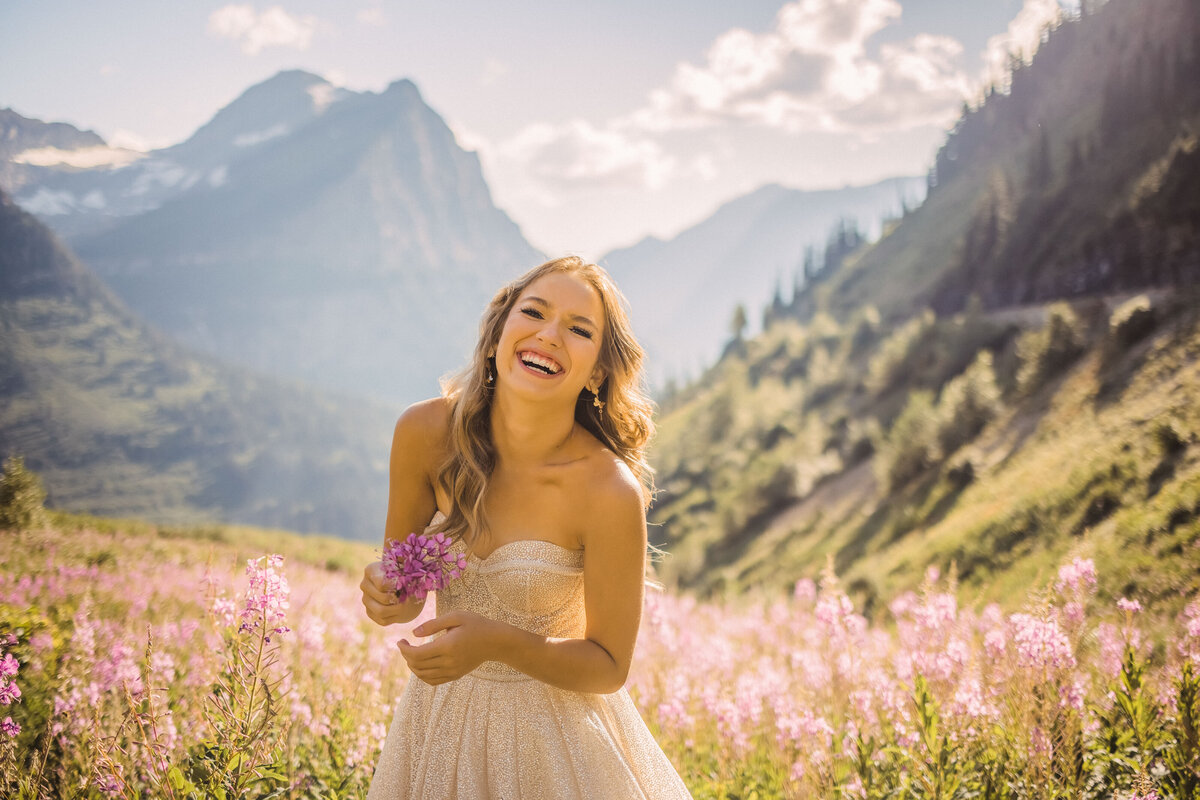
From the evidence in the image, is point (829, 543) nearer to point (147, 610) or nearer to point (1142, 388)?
point (1142, 388)

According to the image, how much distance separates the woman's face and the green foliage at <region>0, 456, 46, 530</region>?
5.47m

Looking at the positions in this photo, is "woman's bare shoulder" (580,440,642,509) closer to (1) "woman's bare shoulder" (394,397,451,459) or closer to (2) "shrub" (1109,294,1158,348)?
(1) "woman's bare shoulder" (394,397,451,459)

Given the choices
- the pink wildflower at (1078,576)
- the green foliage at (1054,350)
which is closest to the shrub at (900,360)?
the green foliage at (1054,350)

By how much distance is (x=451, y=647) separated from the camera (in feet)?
5.98

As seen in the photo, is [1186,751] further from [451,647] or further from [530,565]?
Result: [451,647]

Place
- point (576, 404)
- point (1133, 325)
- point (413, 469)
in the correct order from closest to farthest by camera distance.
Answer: point (413, 469) < point (576, 404) < point (1133, 325)

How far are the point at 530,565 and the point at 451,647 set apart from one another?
48cm

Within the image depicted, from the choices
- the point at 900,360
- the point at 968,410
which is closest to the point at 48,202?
the point at 968,410

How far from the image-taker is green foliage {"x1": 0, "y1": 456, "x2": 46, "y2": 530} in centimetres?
567

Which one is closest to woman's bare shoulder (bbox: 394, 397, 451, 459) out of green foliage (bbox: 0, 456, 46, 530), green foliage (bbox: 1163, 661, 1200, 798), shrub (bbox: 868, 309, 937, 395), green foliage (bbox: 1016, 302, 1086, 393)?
green foliage (bbox: 1163, 661, 1200, 798)

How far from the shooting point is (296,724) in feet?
10.8

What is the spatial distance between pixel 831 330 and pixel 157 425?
285 feet

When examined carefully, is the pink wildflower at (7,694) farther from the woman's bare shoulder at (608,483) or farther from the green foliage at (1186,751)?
the green foliage at (1186,751)

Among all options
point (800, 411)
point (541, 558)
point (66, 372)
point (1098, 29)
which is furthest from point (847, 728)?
point (66, 372)
